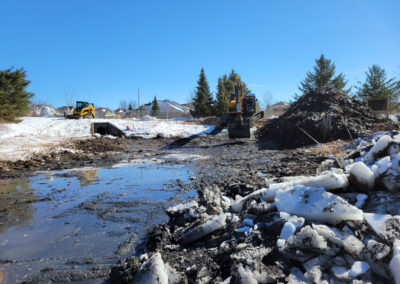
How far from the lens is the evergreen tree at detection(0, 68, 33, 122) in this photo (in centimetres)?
1697

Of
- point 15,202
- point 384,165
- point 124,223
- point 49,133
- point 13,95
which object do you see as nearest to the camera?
point 384,165

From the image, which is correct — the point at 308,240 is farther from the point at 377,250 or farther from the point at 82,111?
the point at 82,111

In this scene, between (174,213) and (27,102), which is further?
(27,102)

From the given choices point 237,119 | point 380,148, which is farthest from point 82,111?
point 380,148

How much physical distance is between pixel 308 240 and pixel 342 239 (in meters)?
0.32

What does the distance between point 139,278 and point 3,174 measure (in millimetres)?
8453

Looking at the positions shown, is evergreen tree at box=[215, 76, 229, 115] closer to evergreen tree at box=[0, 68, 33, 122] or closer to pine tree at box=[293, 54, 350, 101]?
pine tree at box=[293, 54, 350, 101]

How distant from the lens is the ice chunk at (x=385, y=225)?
7.13 feet

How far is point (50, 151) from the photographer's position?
11797mm

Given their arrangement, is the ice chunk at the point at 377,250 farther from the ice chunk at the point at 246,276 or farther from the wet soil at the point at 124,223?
the ice chunk at the point at 246,276

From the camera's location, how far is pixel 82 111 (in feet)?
84.2

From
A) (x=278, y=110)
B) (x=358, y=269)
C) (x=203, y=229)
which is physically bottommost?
(x=203, y=229)

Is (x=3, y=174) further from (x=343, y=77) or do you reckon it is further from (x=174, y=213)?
(x=343, y=77)

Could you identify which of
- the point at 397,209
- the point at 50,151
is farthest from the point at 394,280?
the point at 50,151
